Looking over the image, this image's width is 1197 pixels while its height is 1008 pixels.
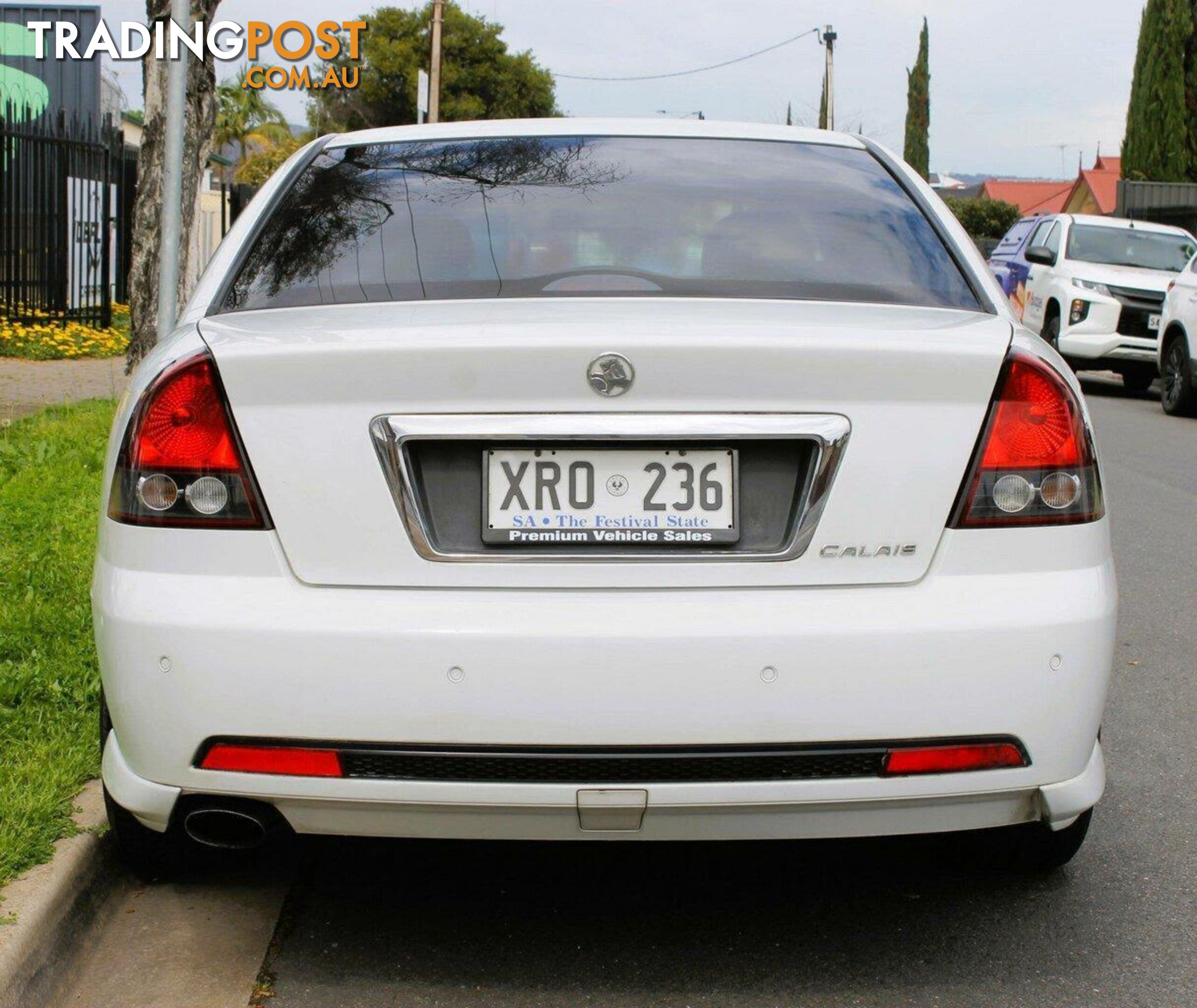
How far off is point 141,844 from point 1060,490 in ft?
6.33

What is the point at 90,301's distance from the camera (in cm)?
1927

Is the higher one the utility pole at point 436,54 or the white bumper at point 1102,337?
the utility pole at point 436,54

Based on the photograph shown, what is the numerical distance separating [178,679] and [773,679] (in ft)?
3.26

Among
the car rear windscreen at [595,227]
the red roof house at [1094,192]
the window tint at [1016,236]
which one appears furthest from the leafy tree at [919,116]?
the car rear windscreen at [595,227]

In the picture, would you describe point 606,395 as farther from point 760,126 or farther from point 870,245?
point 760,126

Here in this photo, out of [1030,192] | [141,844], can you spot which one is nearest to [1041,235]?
[141,844]

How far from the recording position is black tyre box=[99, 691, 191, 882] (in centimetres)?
331

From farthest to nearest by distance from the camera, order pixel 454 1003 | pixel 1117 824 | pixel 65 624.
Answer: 1. pixel 65 624
2. pixel 1117 824
3. pixel 454 1003

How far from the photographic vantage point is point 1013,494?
2.94 meters

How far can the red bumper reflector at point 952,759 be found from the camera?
2846 mm

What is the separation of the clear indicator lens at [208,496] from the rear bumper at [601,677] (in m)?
0.05

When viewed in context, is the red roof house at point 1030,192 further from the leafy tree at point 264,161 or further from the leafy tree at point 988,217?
the leafy tree at point 264,161

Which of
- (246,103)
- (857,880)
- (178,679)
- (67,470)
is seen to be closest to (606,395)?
(178,679)

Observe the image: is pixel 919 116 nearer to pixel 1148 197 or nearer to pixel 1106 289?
pixel 1148 197
